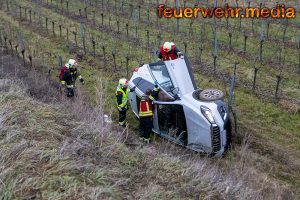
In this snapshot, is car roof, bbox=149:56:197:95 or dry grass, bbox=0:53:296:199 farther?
car roof, bbox=149:56:197:95

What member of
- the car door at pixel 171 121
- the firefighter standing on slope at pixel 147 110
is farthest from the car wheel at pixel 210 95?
the firefighter standing on slope at pixel 147 110

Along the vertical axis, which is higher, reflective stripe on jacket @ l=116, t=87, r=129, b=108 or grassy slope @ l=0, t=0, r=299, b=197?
reflective stripe on jacket @ l=116, t=87, r=129, b=108

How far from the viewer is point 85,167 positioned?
513cm

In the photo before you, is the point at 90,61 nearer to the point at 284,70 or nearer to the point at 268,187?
the point at 284,70

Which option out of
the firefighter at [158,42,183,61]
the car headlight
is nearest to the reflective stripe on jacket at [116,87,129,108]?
the firefighter at [158,42,183,61]

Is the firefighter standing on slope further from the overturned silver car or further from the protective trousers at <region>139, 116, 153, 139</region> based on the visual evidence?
the overturned silver car

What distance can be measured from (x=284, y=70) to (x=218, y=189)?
8911mm

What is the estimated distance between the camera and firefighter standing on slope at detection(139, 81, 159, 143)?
28.5ft

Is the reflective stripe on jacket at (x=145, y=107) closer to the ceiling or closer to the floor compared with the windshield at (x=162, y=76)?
closer to the floor

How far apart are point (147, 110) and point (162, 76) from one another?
102 centimetres

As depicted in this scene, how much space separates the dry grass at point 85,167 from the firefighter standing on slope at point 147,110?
1.46 metres

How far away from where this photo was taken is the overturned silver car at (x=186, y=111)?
7906 millimetres

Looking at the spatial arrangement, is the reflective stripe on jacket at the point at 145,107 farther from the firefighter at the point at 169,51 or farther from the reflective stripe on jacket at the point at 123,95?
the firefighter at the point at 169,51

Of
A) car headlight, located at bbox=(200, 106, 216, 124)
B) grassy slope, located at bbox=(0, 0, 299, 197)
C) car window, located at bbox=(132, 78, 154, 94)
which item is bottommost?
grassy slope, located at bbox=(0, 0, 299, 197)
